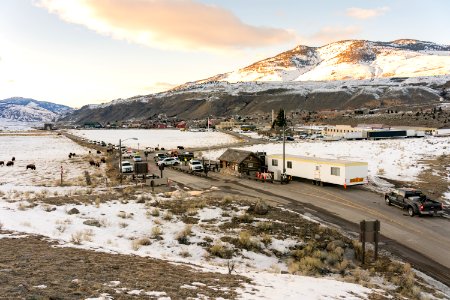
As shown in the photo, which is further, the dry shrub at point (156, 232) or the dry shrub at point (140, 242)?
the dry shrub at point (156, 232)

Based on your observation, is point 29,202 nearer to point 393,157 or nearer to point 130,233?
point 130,233

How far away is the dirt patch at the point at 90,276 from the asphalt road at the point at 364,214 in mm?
13082

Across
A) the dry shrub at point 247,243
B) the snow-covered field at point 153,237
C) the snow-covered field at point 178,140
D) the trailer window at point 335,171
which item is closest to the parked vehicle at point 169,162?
the trailer window at point 335,171

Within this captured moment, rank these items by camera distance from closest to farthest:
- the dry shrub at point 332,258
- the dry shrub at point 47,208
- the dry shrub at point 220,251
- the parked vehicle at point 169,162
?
the dry shrub at point 220,251 < the dry shrub at point 332,258 < the dry shrub at point 47,208 < the parked vehicle at point 169,162

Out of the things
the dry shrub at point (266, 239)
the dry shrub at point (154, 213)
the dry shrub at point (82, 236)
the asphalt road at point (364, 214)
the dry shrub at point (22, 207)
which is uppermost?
the dry shrub at point (22, 207)

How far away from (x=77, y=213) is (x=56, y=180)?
91.2ft

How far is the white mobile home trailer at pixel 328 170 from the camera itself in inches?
1511

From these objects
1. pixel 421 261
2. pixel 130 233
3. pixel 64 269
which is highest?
pixel 64 269

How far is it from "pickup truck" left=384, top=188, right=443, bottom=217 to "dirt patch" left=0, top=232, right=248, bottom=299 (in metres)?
21.1

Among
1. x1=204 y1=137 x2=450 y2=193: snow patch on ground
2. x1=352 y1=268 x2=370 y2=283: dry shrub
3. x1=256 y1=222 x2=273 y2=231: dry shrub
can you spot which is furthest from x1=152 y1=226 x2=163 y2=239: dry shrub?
x1=204 y1=137 x2=450 y2=193: snow patch on ground

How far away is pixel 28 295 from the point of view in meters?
9.08

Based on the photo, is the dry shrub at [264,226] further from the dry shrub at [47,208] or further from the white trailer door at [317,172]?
the white trailer door at [317,172]

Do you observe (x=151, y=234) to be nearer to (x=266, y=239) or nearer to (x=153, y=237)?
(x=153, y=237)

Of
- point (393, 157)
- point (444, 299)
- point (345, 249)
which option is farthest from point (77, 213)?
point (393, 157)
